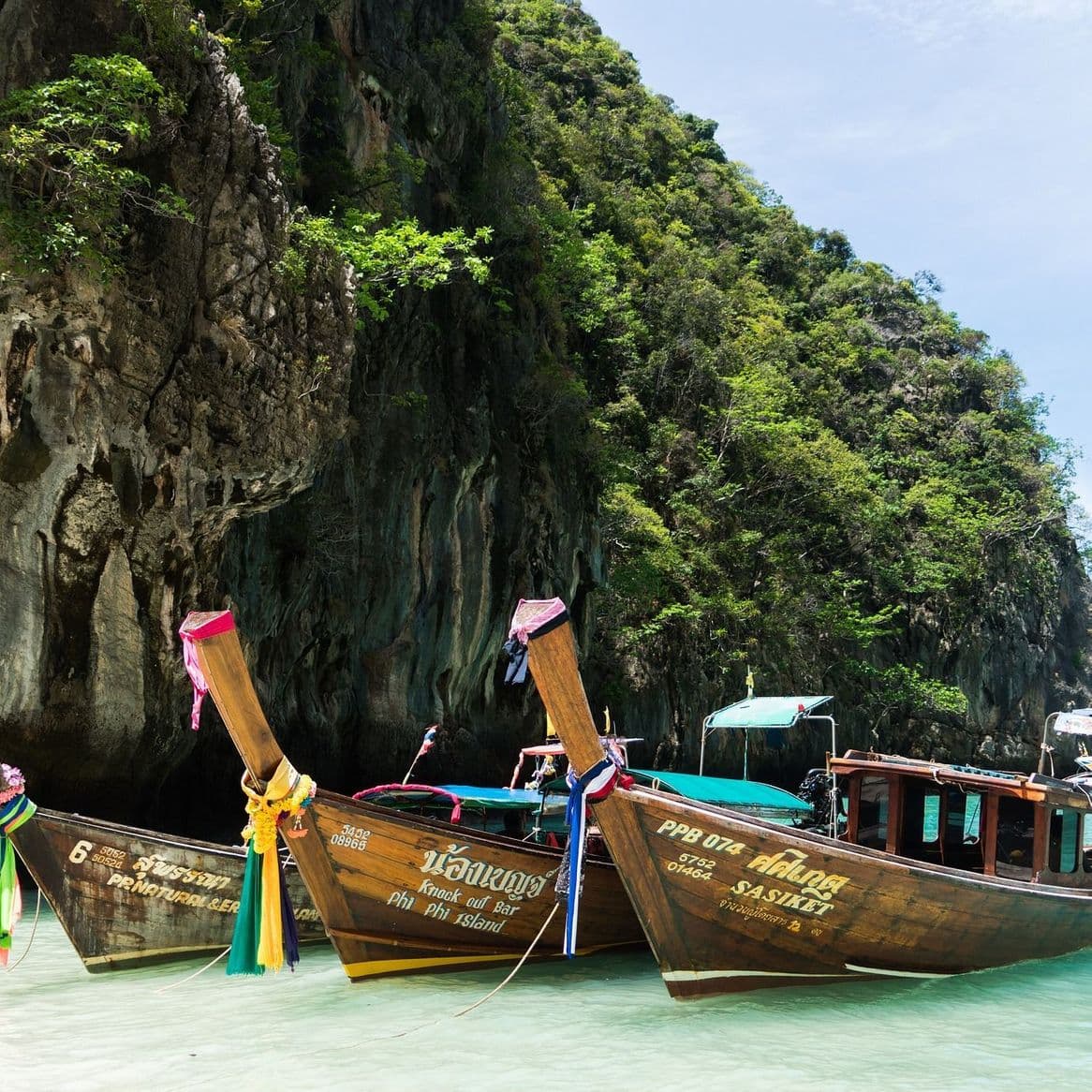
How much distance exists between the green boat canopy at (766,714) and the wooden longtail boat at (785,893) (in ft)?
10.9

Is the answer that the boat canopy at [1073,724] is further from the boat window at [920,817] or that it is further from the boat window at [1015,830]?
the boat window at [920,817]

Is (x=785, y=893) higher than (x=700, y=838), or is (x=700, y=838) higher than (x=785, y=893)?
(x=700, y=838)

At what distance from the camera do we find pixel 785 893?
7352 mm

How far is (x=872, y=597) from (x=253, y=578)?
77.7 feet

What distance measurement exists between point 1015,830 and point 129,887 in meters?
7.60

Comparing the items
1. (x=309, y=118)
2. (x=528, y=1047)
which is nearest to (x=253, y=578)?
(x=309, y=118)

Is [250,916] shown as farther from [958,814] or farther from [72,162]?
[72,162]

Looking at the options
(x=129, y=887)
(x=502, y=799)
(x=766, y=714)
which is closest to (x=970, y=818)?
(x=766, y=714)

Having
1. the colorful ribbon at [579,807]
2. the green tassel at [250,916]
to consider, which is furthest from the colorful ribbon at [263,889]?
the colorful ribbon at [579,807]

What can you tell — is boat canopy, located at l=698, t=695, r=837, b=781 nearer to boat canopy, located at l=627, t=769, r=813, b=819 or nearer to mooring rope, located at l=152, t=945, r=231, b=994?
boat canopy, located at l=627, t=769, r=813, b=819

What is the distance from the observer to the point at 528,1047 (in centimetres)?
643

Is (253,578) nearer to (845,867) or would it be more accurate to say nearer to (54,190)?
(54,190)

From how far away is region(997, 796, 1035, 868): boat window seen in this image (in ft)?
31.4

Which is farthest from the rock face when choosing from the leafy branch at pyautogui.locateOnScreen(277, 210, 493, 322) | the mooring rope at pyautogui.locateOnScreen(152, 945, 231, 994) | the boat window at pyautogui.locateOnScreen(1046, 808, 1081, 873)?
the boat window at pyautogui.locateOnScreen(1046, 808, 1081, 873)
